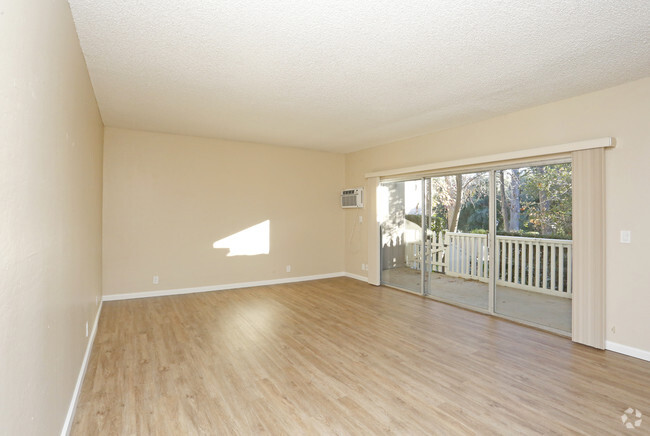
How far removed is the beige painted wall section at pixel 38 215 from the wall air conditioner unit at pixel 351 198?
4743mm

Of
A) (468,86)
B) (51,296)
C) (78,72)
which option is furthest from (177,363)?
(468,86)

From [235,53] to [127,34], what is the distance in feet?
2.43

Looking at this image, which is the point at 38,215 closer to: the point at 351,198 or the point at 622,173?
the point at 622,173

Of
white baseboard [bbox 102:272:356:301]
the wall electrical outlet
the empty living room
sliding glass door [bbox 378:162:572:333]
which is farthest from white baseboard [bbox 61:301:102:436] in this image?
the wall electrical outlet

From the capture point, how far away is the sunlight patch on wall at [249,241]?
574 centimetres

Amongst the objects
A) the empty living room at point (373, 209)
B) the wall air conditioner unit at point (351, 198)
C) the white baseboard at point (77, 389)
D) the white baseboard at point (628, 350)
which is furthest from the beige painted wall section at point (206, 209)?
the white baseboard at point (628, 350)

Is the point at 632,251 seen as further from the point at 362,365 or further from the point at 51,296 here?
the point at 51,296

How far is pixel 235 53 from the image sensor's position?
260cm

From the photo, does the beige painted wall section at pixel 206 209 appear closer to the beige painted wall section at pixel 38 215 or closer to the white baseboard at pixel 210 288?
the white baseboard at pixel 210 288

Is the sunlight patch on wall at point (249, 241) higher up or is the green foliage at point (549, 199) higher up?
the green foliage at point (549, 199)

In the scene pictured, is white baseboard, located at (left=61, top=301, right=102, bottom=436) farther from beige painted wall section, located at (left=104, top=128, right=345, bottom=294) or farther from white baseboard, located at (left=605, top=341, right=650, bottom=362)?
white baseboard, located at (left=605, top=341, right=650, bottom=362)

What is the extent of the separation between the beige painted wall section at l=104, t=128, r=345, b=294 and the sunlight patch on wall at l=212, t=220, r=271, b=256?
0.07 metres

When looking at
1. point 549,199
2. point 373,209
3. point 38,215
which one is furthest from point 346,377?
point 373,209

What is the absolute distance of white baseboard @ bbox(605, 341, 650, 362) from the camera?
3.03 metres
